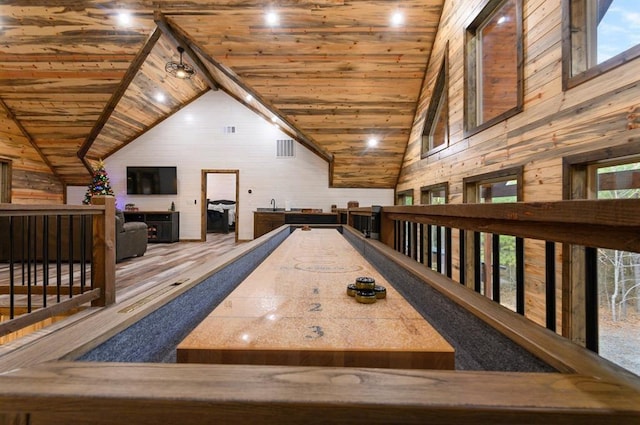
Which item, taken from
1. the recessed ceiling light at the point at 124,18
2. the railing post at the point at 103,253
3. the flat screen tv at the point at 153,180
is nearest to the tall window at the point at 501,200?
the railing post at the point at 103,253

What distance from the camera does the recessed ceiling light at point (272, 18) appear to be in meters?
4.33

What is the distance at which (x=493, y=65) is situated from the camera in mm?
3547

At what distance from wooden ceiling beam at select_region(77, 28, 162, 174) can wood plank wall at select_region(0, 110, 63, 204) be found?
1.01 meters

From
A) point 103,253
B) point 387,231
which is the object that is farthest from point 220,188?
point 387,231

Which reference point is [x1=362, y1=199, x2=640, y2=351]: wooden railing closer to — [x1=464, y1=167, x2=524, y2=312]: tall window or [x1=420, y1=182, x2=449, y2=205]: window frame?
[x1=464, y1=167, x2=524, y2=312]: tall window

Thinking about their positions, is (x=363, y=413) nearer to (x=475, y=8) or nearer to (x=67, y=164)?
(x=475, y=8)

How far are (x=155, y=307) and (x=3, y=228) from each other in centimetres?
618

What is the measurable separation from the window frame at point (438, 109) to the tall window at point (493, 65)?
57 centimetres

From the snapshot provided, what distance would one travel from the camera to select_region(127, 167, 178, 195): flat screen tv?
830cm

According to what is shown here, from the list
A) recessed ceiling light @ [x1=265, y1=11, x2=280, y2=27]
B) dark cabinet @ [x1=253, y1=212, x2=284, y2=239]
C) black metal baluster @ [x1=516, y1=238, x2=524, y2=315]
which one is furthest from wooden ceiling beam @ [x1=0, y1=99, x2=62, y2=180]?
black metal baluster @ [x1=516, y1=238, x2=524, y2=315]

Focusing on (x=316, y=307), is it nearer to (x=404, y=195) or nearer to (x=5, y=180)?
(x=404, y=195)

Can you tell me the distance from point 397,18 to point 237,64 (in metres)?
2.53

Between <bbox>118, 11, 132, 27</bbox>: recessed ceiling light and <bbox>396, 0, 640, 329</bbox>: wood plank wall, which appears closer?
<bbox>396, 0, 640, 329</bbox>: wood plank wall

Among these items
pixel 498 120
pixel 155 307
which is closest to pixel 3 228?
pixel 155 307
